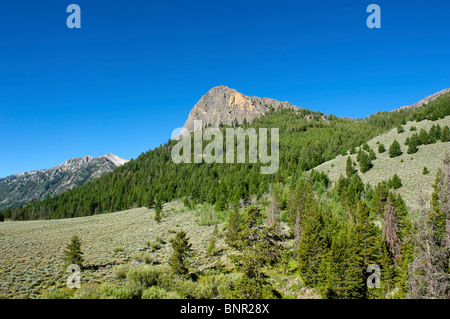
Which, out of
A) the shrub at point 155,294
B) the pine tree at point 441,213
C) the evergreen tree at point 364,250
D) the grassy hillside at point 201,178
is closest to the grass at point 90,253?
the shrub at point 155,294

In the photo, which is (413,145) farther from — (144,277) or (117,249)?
(117,249)

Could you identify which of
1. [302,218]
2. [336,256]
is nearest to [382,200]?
[302,218]

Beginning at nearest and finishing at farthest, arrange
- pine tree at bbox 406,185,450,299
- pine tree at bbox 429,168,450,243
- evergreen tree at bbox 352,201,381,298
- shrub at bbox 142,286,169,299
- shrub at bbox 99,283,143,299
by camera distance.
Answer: pine tree at bbox 406,185,450,299, pine tree at bbox 429,168,450,243, shrub at bbox 99,283,143,299, shrub at bbox 142,286,169,299, evergreen tree at bbox 352,201,381,298

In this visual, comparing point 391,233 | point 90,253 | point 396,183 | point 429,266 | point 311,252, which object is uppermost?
point 396,183

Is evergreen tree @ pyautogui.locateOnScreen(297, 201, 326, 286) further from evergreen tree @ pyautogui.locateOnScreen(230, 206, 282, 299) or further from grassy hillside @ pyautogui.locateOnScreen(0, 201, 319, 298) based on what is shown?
evergreen tree @ pyautogui.locateOnScreen(230, 206, 282, 299)

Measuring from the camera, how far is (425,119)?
95875 mm

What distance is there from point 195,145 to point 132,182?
1934 inches

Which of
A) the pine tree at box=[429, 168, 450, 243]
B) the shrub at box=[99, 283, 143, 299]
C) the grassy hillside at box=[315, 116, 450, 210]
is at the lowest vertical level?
the shrub at box=[99, 283, 143, 299]

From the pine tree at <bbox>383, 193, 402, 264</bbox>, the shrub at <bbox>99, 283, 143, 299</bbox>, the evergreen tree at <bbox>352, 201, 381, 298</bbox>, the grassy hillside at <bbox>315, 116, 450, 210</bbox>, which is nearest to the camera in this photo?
the shrub at <bbox>99, 283, 143, 299</bbox>

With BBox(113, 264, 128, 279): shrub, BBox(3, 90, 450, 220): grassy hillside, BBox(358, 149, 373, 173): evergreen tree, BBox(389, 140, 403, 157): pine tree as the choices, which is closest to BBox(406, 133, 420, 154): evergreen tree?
BBox(389, 140, 403, 157): pine tree

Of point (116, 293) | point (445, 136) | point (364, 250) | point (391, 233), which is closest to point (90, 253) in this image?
point (116, 293)

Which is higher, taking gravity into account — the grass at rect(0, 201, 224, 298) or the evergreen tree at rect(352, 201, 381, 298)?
the evergreen tree at rect(352, 201, 381, 298)

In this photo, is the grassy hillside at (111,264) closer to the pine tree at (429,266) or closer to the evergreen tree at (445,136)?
the pine tree at (429,266)

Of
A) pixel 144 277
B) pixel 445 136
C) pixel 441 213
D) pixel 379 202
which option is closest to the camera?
pixel 441 213
